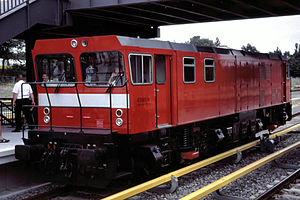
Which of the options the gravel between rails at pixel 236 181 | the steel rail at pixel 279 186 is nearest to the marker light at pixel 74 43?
the gravel between rails at pixel 236 181

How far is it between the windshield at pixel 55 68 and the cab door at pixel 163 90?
77.4 inches

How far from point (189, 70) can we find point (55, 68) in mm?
3469

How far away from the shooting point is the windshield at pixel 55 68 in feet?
29.4

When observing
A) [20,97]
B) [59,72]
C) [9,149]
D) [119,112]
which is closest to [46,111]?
[59,72]

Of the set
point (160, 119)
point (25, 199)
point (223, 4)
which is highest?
point (223, 4)

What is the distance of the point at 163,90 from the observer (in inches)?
364

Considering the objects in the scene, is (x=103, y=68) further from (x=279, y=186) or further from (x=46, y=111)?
(x=279, y=186)

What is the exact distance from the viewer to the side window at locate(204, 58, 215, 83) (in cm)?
1102

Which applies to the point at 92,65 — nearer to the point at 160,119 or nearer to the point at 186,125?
the point at 160,119

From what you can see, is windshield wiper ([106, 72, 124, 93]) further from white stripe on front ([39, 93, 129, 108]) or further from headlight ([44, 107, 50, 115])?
headlight ([44, 107, 50, 115])

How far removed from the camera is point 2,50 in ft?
141

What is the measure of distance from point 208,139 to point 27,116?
5.69 meters

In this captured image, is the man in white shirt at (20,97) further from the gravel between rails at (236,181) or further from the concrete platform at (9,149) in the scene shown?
the gravel between rails at (236,181)

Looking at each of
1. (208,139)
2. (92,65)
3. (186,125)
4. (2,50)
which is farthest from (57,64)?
(2,50)
